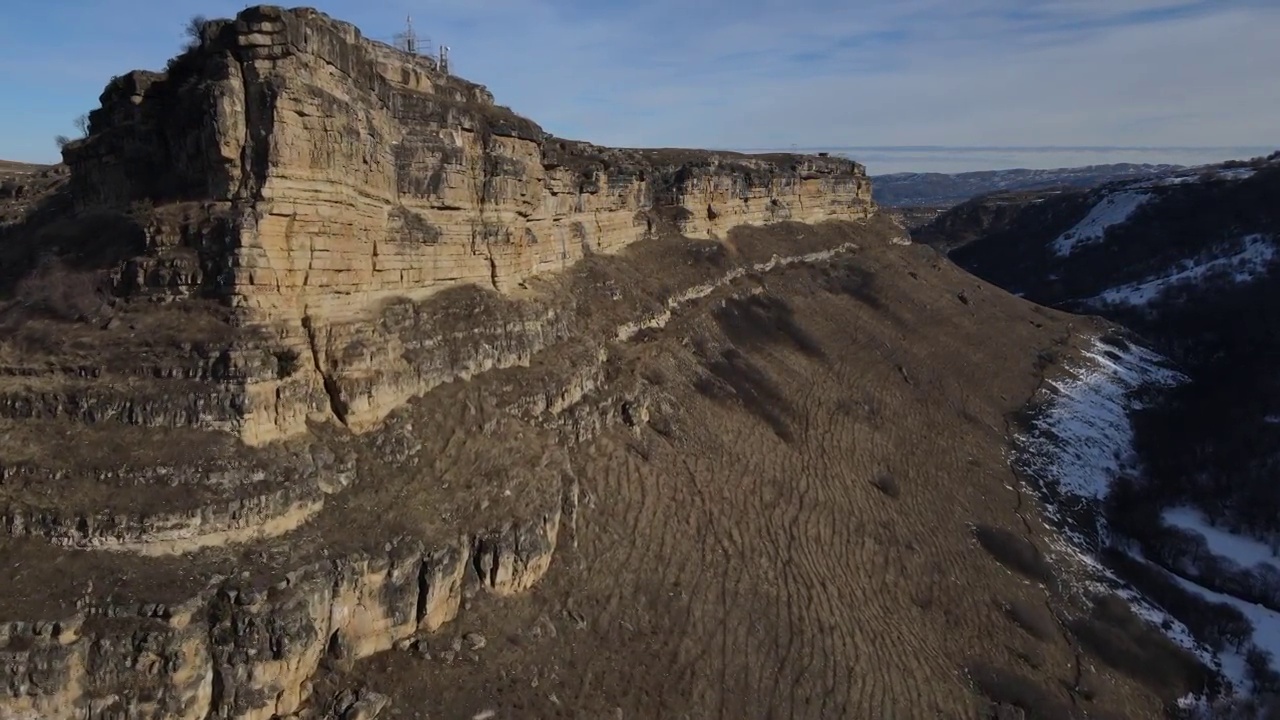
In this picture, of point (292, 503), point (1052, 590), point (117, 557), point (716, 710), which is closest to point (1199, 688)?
point (1052, 590)

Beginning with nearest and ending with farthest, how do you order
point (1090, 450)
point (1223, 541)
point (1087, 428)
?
point (1223, 541)
point (1090, 450)
point (1087, 428)

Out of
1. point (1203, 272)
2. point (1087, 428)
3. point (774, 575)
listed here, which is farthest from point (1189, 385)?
point (774, 575)

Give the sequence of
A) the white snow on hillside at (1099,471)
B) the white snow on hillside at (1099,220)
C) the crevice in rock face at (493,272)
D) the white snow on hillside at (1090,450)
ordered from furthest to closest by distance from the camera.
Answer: the white snow on hillside at (1099,220), the white snow on hillside at (1090,450), the white snow on hillside at (1099,471), the crevice in rock face at (493,272)

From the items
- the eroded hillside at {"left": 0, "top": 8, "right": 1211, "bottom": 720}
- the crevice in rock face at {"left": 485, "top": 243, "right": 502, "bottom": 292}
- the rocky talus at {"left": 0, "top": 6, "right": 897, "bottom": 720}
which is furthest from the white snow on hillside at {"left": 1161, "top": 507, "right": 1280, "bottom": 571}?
the crevice in rock face at {"left": 485, "top": 243, "right": 502, "bottom": 292}

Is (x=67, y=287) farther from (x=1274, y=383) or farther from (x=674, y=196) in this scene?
(x=1274, y=383)

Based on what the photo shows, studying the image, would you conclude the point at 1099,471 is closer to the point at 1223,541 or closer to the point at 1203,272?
the point at 1223,541

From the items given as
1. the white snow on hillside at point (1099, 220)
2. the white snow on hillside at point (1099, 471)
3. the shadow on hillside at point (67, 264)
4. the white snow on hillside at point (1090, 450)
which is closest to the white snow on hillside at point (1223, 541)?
the white snow on hillside at point (1099, 471)

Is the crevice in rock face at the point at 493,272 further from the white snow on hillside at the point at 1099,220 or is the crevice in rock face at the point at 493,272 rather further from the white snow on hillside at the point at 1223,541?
the white snow on hillside at the point at 1099,220
